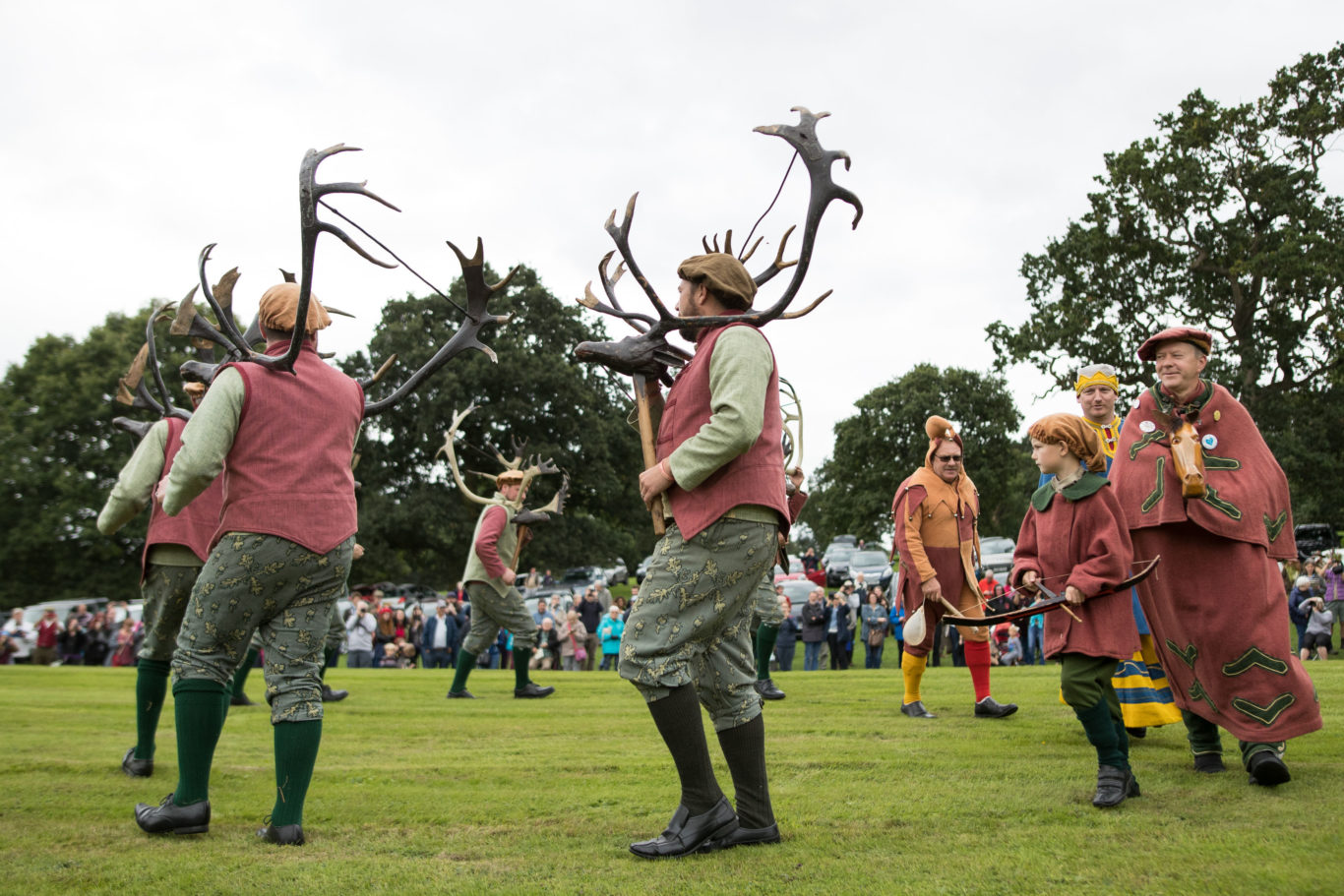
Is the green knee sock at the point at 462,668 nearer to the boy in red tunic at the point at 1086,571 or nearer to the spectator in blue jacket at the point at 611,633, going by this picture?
the boy in red tunic at the point at 1086,571

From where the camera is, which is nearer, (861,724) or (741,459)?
(741,459)

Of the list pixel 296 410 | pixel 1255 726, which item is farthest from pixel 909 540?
pixel 296 410

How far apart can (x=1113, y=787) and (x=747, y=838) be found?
166 centimetres

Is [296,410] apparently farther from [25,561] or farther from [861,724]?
[25,561]

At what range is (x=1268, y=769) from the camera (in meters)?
4.81

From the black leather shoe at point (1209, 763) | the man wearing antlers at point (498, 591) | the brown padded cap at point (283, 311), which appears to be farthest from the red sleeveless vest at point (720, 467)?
the man wearing antlers at point (498, 591)

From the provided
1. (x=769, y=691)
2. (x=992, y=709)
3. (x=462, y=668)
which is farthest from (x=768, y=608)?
(x=462, y=668)

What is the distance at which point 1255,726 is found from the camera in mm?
4969

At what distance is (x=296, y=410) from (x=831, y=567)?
34.3m

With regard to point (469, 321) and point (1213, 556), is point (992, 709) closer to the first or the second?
point (1213, 556)

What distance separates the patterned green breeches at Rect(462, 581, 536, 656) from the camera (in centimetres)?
1075

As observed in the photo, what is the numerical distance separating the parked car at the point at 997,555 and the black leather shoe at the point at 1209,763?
2650 cm

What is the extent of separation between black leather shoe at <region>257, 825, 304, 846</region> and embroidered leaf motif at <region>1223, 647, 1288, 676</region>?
4.15 m

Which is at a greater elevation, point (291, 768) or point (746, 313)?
point (746, 313)
